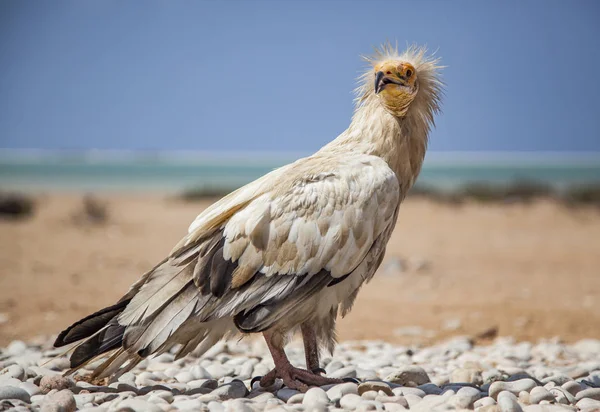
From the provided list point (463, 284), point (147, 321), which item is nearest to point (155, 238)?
point (463, 284)

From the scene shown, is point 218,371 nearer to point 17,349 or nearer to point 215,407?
point 215,407

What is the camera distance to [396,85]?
4.90 meters

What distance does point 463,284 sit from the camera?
11891 mm

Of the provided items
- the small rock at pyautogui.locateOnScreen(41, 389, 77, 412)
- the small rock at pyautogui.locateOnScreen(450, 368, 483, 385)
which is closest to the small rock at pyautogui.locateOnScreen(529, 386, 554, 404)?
the small rock at pyautogui.locateOnScreen(450, 368, 483, 385)

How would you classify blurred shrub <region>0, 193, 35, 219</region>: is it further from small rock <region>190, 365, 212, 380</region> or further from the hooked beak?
the hooked beak

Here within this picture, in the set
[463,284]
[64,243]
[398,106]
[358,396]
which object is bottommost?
[64,243]

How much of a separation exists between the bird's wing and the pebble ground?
1.40 feet

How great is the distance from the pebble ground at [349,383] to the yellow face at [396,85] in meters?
2.06

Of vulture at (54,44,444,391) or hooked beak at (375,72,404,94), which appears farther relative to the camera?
hooked beak at (375,72,404,94)

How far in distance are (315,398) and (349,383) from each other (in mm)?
416

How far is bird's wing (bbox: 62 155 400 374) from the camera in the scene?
432cm

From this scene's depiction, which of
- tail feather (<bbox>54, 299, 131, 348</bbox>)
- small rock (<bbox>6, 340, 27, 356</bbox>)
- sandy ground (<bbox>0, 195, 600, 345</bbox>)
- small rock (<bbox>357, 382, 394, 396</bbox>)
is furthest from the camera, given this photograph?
sandy ground (<bbox>0, 195, 600, 345</bbox>)

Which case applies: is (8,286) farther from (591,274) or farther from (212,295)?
(591,274)

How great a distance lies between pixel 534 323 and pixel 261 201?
524cm
